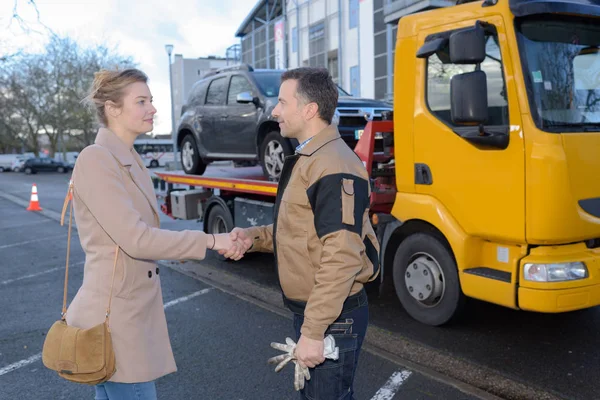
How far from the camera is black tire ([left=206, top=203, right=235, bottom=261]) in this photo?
310 inches

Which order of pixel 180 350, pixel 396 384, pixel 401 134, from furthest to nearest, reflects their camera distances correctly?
pixel 401 134
pixel 180 350
pixel 396 384

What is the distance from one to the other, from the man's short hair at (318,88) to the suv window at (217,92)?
6.04 meters

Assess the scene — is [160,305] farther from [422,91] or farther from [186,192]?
[186,192]

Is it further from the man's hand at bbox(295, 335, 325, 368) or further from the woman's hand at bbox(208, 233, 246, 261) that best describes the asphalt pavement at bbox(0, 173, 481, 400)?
the man's hand at bbox(295, 335, 325, 368)

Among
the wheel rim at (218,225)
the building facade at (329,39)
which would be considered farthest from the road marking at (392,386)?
the building facade at (329,39)

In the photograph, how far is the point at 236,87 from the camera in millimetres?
7914

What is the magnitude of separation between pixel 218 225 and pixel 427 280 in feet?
13.5

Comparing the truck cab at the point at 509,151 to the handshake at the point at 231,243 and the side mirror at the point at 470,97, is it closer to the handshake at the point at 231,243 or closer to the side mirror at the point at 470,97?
the side mirror at the point at 470,97

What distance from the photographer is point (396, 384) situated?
3883mm

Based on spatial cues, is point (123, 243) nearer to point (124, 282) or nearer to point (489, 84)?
point (124, 282)

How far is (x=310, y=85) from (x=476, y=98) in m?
2.23

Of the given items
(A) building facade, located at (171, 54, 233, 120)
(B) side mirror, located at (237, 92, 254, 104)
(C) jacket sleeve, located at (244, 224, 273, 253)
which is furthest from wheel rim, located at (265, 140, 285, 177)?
(A) building facade, located at (171, 54, 233, 120)

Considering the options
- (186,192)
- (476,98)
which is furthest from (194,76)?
(476,98)

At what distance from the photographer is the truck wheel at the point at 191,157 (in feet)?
29.0
